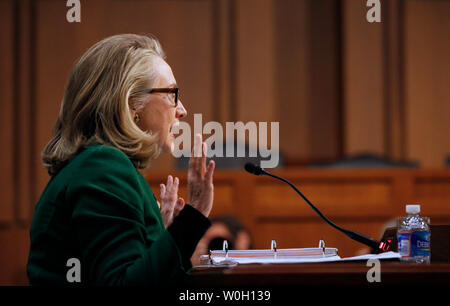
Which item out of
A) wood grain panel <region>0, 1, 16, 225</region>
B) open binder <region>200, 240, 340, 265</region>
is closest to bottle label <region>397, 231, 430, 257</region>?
open binder <region>200, 240, 340, 265</region>

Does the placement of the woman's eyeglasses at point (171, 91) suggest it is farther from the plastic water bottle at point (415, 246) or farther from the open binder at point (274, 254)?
the plastic water bottle at point (415, 246)

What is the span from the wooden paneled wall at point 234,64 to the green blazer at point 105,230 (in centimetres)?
356

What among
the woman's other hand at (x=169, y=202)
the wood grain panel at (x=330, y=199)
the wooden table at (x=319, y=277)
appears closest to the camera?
the wooden table at (x=319, y=277)

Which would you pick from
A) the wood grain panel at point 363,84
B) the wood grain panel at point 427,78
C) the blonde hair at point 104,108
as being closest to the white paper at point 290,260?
the blonde hair at point 104,108

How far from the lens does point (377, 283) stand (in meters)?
0.97

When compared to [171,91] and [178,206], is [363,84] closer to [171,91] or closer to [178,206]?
[178,206]

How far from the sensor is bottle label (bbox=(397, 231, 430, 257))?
4.12 ft

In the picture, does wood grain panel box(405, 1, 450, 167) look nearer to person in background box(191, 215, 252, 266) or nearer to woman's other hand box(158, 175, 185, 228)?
person in background box(191, 215, 252, 266)

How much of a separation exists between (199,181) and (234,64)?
11.9 ft

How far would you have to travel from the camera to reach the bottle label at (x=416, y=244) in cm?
125

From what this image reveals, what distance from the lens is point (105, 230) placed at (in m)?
0.99

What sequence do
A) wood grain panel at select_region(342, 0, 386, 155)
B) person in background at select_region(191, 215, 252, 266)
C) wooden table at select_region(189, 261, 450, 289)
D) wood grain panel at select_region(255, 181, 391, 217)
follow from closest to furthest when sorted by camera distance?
1. wooden table at select_region(189, 261, 450, 289)
2. person in background at select_region(191, 215, 252, 266)
3. wood grain panel at select_region(255, 181, 391, 217)
4. wood grain panel at select_region(342, 0, 386, 155)

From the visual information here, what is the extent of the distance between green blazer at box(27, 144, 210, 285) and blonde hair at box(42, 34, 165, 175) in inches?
2.3

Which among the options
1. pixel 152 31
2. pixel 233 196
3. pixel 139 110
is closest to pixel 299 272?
pixel 139 110
